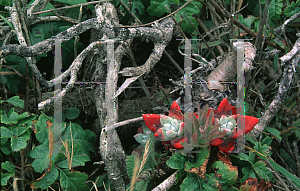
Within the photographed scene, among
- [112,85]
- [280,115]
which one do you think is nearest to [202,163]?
[112,85]

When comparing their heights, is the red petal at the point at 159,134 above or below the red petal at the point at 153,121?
below

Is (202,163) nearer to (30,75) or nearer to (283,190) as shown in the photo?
(283,190)

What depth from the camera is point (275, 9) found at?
62.0 inches

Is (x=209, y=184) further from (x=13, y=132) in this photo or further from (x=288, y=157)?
(x=13, y=132)

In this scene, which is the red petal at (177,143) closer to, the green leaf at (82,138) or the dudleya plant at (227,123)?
the dudleya plant at (227,123)

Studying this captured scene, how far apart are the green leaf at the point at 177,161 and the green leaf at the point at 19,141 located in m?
0.71

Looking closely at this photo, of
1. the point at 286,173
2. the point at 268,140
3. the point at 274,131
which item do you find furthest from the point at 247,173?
the point at 274,131

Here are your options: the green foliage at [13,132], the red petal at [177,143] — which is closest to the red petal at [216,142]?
the red petal at [177,143]

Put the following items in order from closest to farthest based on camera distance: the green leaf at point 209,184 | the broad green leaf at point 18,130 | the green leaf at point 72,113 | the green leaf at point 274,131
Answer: the green leaf at point 209,184 < the broad green leaf at point 18,130 < the green leaf at point 274,131 < the green leaf at point 72,113

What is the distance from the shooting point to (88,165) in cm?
144

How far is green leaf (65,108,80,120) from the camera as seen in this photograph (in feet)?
4.72

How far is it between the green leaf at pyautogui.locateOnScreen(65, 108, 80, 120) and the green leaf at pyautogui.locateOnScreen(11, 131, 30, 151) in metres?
0.27

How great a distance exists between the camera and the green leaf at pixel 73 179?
1.17 metres

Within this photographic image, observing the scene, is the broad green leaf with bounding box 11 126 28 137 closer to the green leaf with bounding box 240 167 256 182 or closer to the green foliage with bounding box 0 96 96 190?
the green foliage with bounding box 0 96 96 190
